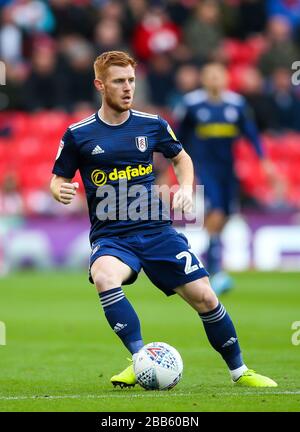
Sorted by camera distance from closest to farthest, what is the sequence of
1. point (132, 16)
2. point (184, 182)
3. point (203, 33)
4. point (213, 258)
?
1. point (184, 182)
2. point (213, 258)
3. point (132, 16)
4. point (203, 33)

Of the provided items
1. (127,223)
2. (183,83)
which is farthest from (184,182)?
(183,83)

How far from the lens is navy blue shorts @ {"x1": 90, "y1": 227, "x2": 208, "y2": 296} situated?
7.38 meters

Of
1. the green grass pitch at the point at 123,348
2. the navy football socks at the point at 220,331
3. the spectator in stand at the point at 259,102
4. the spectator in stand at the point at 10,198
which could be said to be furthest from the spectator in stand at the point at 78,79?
the navy football socks at the point at 220,331

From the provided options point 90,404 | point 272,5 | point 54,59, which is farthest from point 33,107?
point 90,404

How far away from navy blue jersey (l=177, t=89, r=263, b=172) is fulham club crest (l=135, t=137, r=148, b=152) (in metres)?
7.18

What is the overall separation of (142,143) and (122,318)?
1.27 metres

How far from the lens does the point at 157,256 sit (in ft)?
24.4

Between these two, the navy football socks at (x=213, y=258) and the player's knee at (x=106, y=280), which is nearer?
the player's knee at (x=106, y=280)

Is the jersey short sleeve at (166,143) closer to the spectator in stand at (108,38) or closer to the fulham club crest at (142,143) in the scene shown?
the fulham club crest at (142,143)

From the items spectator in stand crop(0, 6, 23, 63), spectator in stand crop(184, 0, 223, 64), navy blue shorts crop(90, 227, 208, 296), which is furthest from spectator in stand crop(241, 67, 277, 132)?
navy blue shorts crop(90, 227, 208, 296)

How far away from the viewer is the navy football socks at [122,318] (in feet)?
23.7

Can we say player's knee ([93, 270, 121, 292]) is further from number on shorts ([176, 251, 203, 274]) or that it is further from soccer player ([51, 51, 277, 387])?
number on shorts ([176, 251, 203, 274])

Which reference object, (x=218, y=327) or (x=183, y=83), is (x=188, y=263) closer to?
(x=218, y=327)

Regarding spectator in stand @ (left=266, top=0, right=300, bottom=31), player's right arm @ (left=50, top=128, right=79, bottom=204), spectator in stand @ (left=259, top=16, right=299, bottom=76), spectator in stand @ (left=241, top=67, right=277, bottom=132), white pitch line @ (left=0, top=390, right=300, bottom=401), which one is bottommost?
white pitch line @ (left=0, top=390, right=300, bottom=401)
